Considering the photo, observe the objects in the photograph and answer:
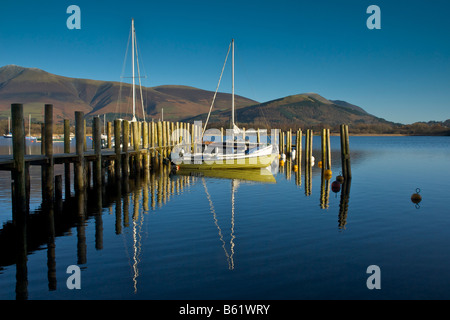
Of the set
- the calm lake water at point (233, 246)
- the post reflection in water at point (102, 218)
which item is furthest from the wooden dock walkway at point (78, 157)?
the calm lake water at point (233, 246)

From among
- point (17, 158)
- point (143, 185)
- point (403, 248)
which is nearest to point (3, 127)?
point (143, 185)

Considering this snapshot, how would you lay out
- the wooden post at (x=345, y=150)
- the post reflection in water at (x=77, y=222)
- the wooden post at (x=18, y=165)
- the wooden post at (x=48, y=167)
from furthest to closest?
the wooden post at (x=345, y=150)
the wooden post at (x=48, y=167)
the wooden post at (x=18, y=165)
the post reflection in water at (x=77, y=222)

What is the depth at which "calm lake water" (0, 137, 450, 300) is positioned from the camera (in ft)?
28.0

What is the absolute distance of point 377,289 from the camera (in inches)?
338

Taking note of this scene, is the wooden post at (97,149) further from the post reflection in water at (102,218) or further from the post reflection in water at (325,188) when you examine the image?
the post reflection in water at (325,188)

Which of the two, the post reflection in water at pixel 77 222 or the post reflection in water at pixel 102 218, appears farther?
the post reflection in water at pixel 102 218

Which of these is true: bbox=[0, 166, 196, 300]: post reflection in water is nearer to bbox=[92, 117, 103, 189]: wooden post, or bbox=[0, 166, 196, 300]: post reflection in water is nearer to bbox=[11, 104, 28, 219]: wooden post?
bbox=[11, 104, 28, 219]: wooden post

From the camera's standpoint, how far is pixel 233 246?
1151cm

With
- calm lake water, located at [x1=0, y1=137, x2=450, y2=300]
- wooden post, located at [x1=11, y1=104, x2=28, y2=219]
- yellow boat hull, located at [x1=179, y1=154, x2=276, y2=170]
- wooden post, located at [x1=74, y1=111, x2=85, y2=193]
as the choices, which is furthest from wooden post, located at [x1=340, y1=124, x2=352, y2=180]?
wooden post, located at [x1=11, y1=104, x2=28, y2=219]

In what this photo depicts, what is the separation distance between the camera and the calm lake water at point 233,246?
8.53 meters

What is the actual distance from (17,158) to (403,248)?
40.9ft

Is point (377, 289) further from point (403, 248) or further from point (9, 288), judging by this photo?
point (9, 288)

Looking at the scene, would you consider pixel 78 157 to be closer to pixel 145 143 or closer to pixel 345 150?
pixel 145 143

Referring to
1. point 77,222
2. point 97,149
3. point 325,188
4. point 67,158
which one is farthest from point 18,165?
point 325,188
